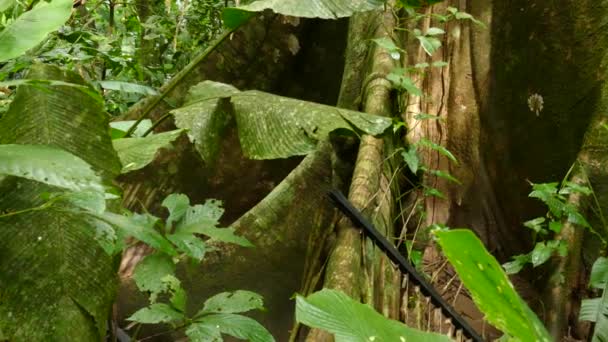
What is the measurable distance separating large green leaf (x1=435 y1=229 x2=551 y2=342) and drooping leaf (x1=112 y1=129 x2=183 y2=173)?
2.47 feet

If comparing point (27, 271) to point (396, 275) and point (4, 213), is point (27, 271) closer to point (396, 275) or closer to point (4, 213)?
point (4, 213)

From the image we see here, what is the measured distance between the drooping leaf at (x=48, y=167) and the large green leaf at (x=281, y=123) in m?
0.39

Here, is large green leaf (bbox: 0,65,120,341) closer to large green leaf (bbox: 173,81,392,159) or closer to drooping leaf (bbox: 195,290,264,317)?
large green leaf (bbox: 173,81,392,159)

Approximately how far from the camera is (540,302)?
2516mm

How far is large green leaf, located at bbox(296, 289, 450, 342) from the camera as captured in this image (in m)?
0.53

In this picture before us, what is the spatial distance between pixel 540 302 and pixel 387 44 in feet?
3.47

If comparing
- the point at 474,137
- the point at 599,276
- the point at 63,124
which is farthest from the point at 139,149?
the point at 474,137

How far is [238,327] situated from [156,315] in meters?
0.16

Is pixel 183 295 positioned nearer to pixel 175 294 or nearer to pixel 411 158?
pixel 175 294

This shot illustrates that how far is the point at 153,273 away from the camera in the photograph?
4.38 feet

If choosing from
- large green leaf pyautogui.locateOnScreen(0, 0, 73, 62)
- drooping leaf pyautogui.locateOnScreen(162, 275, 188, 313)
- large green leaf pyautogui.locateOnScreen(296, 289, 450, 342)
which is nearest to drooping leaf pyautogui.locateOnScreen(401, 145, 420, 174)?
drooping leaf pyautogui.locateOnScreen(162, 275, 188, 313)

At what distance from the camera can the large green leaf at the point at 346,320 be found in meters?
0.53

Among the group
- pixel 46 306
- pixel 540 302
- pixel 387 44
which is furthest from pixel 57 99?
pixel 540 302

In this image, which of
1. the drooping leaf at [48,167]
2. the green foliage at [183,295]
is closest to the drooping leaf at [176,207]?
the green foliage at [183,295]
